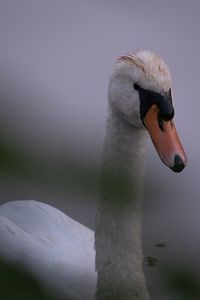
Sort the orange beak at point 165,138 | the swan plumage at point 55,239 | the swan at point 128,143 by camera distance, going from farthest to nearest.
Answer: the swan plumage at point 55,239 → the swan at point 128,143 → the orange beak at point 165,138

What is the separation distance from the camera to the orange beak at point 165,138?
1.59 meters

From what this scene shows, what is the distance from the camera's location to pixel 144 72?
69.2 inches

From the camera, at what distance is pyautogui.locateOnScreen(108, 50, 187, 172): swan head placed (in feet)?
5.59

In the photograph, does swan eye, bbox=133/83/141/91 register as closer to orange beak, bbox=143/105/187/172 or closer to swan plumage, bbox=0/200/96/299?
orange beak, bbox=143/105/187/172

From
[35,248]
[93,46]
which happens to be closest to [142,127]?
[35,248]

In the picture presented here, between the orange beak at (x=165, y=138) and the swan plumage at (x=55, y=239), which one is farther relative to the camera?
the swan plumage at (x=55, y=239)

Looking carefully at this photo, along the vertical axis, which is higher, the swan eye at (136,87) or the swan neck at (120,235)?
the swan eye at (136,87)

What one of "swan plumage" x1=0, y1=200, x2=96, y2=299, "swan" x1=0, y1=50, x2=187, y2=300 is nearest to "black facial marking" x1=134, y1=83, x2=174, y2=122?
"swan" x1=0, y1=50, x2=187, y2=300

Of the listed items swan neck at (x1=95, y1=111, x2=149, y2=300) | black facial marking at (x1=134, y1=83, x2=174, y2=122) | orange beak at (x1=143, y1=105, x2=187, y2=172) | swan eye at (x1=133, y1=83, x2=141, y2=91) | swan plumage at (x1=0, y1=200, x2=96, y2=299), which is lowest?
swan plumage at (x1=0, y1=200, x2=96, y2=299)

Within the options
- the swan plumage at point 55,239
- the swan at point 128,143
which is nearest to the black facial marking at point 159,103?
the swan at point 128,143

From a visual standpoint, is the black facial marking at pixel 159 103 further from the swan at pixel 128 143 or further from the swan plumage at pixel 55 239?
the swan plumage at pixel 55 239

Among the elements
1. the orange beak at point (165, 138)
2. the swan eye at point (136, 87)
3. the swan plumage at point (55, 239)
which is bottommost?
the swan plumage at point (55, 239)

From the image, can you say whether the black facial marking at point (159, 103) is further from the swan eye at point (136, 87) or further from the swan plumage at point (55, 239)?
the swan plumage at point (55, 239)

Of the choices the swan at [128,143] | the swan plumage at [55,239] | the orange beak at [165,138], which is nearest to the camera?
the orange beak at [165,138]
